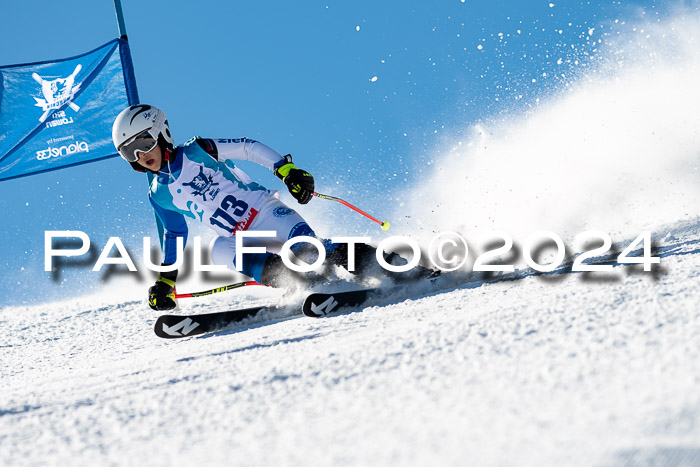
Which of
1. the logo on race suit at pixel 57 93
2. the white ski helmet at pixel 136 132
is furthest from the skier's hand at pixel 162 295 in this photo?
the logo on race suit at pixel 57 93

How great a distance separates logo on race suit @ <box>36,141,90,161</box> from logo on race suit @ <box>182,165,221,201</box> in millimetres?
3334

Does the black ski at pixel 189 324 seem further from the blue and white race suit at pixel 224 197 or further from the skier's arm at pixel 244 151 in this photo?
the skier's arm at pixel 244 151

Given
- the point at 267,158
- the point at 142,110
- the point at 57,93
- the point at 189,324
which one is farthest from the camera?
the point at 57,93

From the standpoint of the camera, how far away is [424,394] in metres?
1.51

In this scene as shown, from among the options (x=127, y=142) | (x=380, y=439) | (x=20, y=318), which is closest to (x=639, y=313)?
(x=380, y=439)

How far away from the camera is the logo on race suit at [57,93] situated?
6977mm

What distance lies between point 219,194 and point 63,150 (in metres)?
3.70

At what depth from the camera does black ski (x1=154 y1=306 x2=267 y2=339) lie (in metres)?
3.95

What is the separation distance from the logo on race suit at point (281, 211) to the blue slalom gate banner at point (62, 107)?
3482mm

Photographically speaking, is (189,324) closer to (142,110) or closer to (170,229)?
(170,229)

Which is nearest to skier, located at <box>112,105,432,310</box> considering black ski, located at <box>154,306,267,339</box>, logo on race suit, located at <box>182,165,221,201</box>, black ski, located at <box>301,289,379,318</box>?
logo on race suit, located at <box>182,165,221,201</box>

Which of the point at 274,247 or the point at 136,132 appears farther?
the point at 274,247

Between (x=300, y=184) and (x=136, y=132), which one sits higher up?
(x=136, y=132)

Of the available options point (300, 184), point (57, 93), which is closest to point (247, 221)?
point (300, 184)
